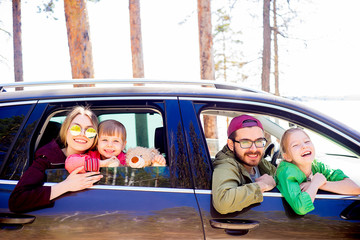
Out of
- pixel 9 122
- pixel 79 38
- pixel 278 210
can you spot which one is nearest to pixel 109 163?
pixel 9 122

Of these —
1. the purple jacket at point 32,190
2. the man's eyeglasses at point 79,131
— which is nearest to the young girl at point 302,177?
the man's eyeglasses at point 79,131

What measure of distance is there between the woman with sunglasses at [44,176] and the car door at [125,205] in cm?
4

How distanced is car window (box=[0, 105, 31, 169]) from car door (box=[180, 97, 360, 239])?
1030 mm

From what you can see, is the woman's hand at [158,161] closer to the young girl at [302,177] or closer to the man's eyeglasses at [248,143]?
the man's eyeglasses at [248,143]

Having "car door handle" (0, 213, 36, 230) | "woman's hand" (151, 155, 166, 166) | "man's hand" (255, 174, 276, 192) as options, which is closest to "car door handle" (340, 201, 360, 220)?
"man's hand" (255, 174, 276, 192)

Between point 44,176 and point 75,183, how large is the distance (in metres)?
0.23

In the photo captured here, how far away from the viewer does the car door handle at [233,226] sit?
1.87 meters

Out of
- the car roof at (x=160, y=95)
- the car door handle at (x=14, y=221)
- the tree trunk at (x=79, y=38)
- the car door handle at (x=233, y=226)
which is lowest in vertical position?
the car door handle at (x=233, y=226)

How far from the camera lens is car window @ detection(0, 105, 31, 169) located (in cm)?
209

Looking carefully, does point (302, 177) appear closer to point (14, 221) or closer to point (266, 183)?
point (266, 183)

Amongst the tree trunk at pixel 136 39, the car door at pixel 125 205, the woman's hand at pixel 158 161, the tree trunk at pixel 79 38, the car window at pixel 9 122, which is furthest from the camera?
the tree trunk at pixel 136 39

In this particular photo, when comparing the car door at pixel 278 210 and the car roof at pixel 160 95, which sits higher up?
the car roof at pixel 160 95

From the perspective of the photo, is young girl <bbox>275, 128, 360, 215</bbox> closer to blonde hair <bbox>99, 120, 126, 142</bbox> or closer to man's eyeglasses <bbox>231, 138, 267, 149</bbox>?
man's eyeglasses <bbox>231, 138, 267, 149</bbox>

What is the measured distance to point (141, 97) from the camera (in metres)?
2.18
